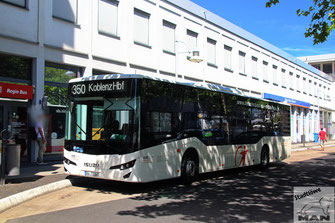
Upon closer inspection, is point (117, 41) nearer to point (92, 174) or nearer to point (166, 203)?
point (92, 174)

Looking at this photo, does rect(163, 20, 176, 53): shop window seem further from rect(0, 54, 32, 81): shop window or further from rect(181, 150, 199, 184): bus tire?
rect(181, 150, 199, 184): bus tire

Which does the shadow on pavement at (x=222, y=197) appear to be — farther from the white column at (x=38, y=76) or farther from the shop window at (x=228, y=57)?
the shop window at (x=228, y=57)

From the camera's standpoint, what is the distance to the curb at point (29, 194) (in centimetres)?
682

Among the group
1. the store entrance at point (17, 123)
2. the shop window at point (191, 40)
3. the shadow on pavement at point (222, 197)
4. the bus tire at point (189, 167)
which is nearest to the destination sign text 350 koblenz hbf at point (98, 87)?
the shadow on pavement at point (222, 197)

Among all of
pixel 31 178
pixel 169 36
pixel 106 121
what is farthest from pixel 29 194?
pixel 169 36

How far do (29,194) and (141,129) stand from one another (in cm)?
302

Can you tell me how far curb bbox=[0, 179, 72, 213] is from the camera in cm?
682

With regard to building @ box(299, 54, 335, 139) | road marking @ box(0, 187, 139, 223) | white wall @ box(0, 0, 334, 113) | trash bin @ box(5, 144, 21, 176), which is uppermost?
building @ box(299, 54, 335, 139)

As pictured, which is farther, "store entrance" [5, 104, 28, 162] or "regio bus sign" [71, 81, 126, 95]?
"store entrance" [5, 104, 28, 162]

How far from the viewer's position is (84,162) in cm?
851

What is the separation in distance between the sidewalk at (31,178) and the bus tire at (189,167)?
367cm

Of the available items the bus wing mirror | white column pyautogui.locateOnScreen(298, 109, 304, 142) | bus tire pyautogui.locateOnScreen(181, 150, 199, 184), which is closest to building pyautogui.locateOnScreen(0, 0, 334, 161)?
the bus wing mirror

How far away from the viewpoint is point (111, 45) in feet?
53.3

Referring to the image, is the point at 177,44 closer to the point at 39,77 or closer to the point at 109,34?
the point at 109,34
